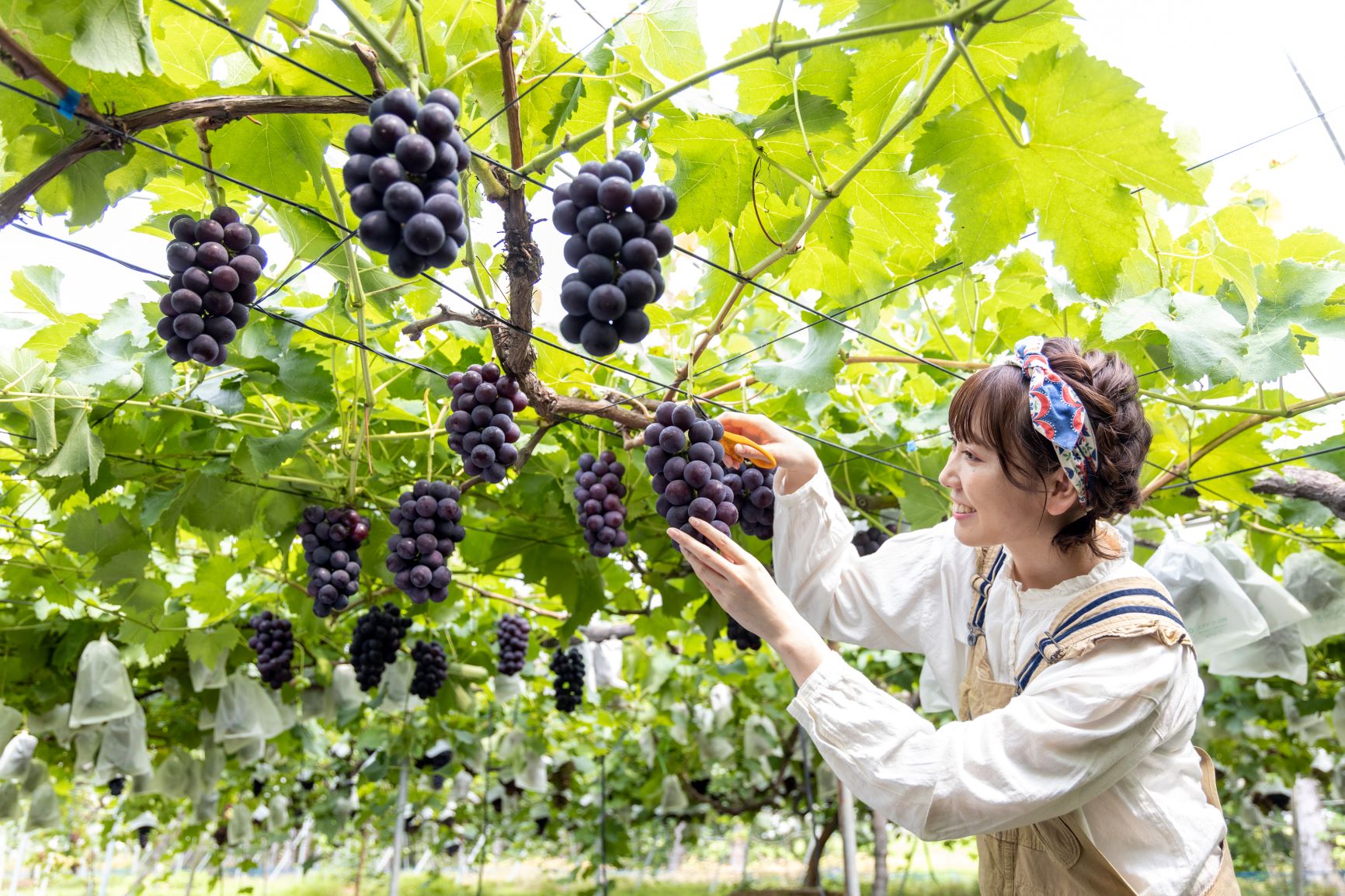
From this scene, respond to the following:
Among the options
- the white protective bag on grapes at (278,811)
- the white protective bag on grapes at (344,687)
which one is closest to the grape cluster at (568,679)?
the white protective bag on grapes at (344,687)

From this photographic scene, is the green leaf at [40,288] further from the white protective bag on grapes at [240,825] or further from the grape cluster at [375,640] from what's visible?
the white protective bag on grapes at [240,825]

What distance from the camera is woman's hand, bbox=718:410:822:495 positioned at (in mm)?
1869

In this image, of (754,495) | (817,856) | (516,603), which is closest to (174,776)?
(516,603)

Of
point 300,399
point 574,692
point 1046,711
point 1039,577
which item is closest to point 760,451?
point 1039,577

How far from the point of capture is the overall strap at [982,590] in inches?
67.9

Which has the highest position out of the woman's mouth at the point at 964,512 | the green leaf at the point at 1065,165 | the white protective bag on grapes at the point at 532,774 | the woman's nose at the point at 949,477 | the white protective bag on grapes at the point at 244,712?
the green leaf at the point at 1065,165

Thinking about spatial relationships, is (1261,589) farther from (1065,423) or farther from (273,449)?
(273,449)

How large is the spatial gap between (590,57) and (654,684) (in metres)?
5.40

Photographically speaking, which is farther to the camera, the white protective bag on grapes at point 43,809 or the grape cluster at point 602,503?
the white protective bag on grapes at point 43,809

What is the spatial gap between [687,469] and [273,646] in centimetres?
272

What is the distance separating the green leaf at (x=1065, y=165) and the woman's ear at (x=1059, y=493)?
1.01ft

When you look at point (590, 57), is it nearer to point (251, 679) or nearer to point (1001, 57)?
point (1001, 57)

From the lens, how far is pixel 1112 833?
1381 millimetres

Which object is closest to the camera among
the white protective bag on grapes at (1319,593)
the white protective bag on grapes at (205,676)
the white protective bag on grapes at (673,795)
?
the white protective bag on grapes at (1319,593)
